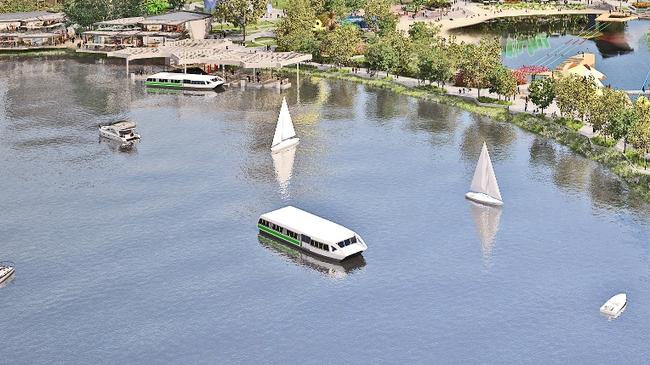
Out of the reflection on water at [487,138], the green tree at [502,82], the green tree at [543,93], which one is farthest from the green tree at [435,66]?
the green tree at [543,93]

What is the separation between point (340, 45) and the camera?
17788cm

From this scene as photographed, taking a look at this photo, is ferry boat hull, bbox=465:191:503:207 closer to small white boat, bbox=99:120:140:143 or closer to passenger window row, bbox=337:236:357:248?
passenger window row, bbox=337:236:357:248

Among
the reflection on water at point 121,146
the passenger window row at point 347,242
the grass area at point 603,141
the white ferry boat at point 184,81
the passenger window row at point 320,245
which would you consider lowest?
the passenger window row at point 320,245

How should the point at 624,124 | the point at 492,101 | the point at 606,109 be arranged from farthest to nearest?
the point at 492,101, the point at 606,109, the point at 624,124

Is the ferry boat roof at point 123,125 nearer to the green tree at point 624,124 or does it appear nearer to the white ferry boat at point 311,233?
the white ferry boat at point 311,233

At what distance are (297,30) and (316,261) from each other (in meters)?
97.8

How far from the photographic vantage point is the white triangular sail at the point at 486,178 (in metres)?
109

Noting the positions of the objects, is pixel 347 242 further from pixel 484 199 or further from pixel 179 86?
pixel 179 86

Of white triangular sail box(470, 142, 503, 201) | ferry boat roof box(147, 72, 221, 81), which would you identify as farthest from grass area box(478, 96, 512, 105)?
ferry boat roof box(147, 72, 221, 81)

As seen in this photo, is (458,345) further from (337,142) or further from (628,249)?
(337,142)

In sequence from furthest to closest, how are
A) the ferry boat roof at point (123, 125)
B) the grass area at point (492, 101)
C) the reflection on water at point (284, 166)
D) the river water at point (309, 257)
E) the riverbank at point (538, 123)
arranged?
1. the grass area at point (492, 101)
2. the ferry boat roof at point (123, 125)
3. the riverbank at point (538, 123)
4. the reflection on water at point (284, 166)
5. the river water at point (309, 257)

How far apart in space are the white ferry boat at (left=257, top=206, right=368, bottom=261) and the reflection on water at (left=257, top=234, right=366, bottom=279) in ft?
1.96

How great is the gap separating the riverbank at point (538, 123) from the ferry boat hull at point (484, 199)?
16528mm

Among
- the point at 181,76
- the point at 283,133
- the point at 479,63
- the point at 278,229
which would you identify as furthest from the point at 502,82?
the point at 278,229
